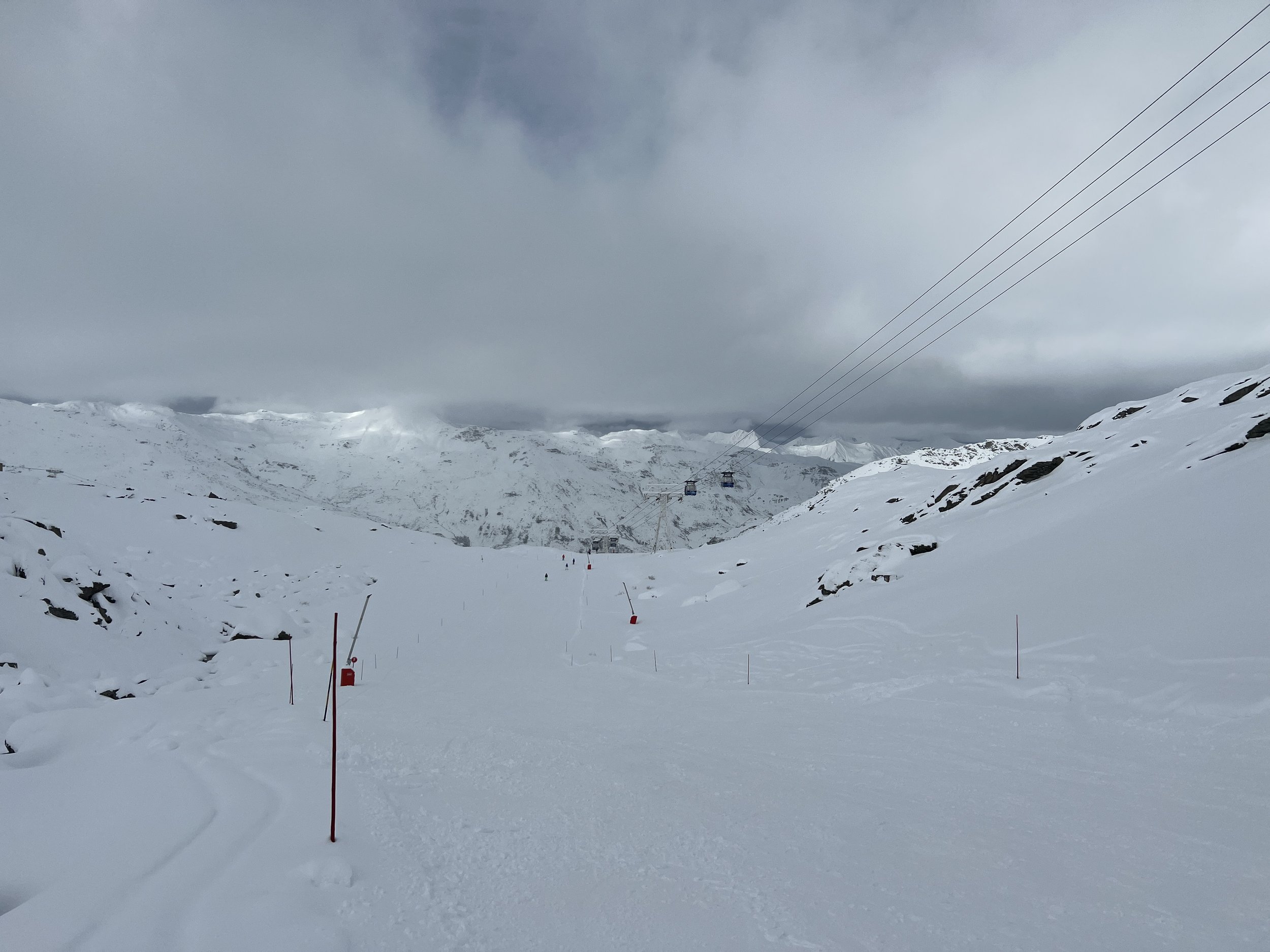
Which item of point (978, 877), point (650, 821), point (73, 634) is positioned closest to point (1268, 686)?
point (978, 877)

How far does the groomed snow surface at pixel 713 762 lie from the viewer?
539 cm

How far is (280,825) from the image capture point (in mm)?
6637

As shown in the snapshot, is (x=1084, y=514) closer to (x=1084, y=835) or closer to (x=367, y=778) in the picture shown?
(x=1084, y=835)

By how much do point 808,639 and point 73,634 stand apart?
23077 mm

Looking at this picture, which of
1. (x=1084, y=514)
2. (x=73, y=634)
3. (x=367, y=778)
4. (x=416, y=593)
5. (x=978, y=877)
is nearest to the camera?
(x=978, y=877)

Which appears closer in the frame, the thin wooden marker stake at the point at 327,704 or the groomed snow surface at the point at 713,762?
the groomed snow surface at the point at 713,762

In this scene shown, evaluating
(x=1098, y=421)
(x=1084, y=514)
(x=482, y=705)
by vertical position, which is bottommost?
(x=482, y=705)

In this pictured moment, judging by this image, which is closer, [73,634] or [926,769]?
[926,769]

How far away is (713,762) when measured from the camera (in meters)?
10.6

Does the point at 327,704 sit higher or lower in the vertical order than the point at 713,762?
higher

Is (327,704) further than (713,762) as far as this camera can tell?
Yes

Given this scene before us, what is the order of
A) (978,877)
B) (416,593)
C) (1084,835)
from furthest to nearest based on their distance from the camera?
1. (416,593)
2. (1084,835)
3. (978,877)

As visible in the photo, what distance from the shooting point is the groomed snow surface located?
5.39 m

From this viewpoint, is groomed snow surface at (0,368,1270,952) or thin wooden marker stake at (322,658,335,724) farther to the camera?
thin wooden marker stake at (322,658,335,724)
